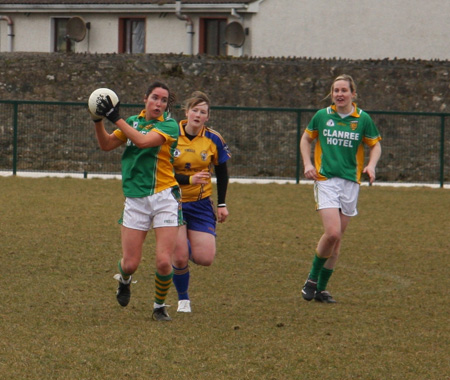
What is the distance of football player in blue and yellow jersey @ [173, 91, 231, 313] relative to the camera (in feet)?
26.6

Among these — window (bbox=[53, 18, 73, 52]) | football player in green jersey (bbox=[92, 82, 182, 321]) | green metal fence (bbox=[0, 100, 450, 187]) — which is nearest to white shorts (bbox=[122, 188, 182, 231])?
football player in green jersey (bbox=[92, 82, 182, 321])

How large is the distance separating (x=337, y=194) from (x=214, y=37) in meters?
24.8

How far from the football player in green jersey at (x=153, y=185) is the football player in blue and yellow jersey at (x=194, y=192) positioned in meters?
0.39

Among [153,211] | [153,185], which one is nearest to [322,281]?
[153,211]

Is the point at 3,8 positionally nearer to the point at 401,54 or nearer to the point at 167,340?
the point at 401,54

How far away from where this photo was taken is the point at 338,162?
8.75 metres

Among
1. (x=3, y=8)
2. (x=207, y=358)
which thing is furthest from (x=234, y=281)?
(x=3, y=8)

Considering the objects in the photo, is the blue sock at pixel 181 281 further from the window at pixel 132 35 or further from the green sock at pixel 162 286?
the window at pixel 132 35

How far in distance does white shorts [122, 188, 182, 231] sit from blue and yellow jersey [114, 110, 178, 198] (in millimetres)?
57

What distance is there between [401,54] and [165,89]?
23.4m

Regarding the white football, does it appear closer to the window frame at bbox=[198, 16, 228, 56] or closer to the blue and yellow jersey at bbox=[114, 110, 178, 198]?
the blue and yellow jersey at bbox=[114, 110, 178, 198]

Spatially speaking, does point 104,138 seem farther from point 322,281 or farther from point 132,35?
point 132,35

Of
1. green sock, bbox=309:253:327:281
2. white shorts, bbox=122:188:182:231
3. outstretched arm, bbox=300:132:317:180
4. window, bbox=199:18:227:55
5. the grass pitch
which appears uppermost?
window, bbox=199:18:227:55

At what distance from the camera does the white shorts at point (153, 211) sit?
298 inches
